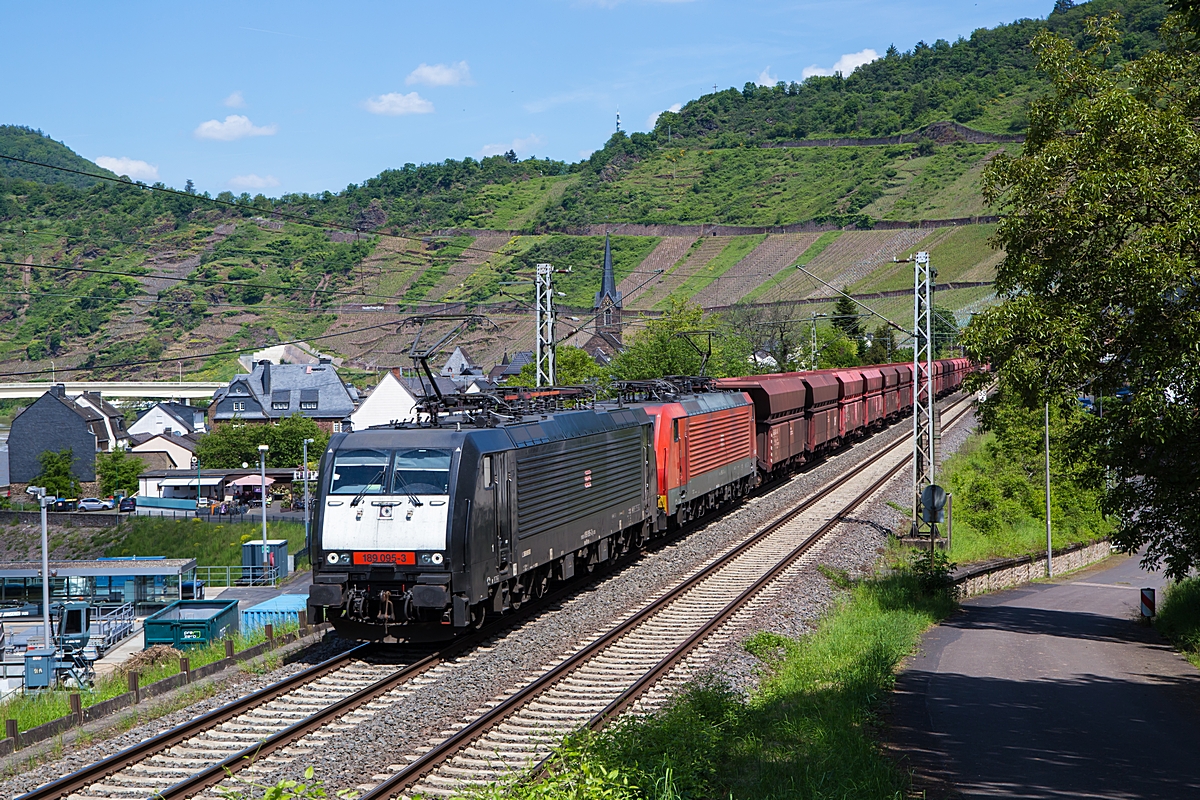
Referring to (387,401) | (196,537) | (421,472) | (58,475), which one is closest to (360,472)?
(421,472)

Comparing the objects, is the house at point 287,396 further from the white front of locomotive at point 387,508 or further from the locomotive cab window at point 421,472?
the locomotive cab window at point 421,472

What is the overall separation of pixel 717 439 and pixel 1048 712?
17819 millimetres

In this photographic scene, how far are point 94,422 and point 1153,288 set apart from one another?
9381cm

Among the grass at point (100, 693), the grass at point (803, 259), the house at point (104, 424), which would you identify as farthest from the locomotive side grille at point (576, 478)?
the grass at point (803, 259)

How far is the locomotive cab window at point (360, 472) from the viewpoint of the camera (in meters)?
16.7

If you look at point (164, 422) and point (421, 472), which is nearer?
point (421, 472)

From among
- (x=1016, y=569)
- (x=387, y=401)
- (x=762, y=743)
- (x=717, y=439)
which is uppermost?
(x=717, y=439)

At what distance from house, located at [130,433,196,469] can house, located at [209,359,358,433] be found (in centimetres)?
650

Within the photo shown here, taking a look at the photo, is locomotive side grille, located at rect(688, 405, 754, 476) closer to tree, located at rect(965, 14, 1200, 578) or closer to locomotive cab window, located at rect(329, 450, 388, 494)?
tree, located at rect(965, 14, 1200, 578)

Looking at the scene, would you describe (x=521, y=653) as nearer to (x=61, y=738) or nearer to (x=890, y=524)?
(x=61, y=738)

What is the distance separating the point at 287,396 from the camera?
10794 centimetres

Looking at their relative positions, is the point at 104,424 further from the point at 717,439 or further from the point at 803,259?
the point at 803,259

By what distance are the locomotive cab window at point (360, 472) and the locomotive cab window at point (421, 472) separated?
21cm

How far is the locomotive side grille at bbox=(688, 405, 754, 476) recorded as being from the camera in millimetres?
29469
